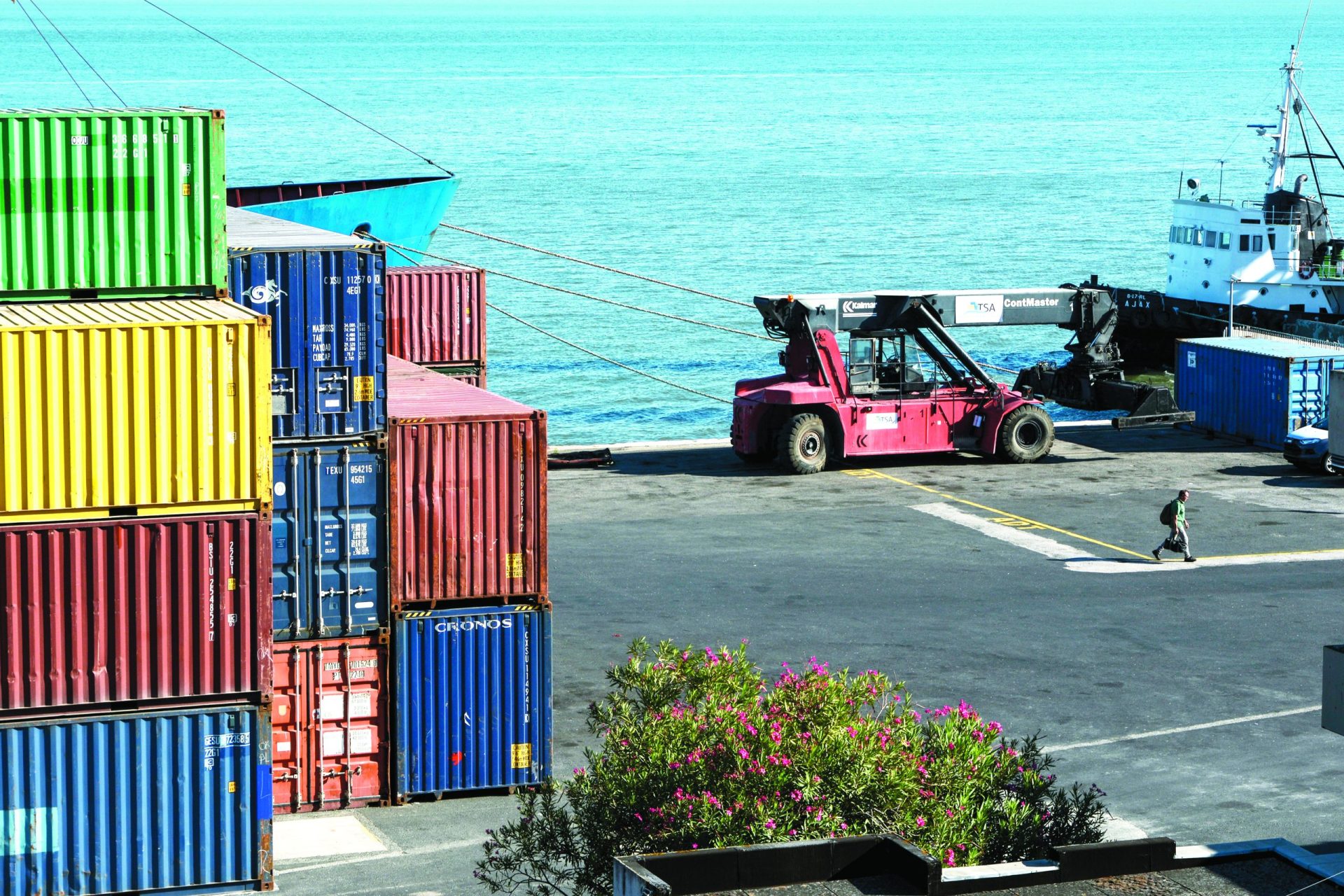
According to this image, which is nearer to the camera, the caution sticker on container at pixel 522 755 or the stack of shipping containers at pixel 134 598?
the stack of shipping containers at pixel 134 598

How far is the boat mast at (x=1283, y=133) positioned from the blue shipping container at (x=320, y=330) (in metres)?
42.3

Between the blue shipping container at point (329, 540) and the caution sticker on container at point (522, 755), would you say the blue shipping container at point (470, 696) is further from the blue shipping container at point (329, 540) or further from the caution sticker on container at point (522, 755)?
the blue shipping container at point (329, 540)

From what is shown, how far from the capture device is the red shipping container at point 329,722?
66.2ft

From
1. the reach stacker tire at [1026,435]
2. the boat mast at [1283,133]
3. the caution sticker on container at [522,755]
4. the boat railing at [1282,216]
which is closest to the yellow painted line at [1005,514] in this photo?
the reach stacker tire at [1026,435]

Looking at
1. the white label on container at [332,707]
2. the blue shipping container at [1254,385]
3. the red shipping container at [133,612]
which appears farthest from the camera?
the blue shipping container at [1254,385]

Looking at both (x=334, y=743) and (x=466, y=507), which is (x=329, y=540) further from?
(x=334, y=743)

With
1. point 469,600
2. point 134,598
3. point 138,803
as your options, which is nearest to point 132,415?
point 134,598

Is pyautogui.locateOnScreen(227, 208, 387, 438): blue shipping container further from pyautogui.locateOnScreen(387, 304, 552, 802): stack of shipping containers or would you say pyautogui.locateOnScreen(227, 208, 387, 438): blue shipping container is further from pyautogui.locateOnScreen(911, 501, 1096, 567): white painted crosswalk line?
pyautogui.locateOnScreen(911, 501, 1096, 567): white painted crosswalk line

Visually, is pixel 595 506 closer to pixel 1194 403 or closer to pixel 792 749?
pixel 1194 403

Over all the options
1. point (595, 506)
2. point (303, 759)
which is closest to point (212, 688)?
point (303, 759)

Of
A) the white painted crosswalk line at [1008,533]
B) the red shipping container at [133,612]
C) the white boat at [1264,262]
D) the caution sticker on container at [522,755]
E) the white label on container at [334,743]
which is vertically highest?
the white boat at [1264,262]

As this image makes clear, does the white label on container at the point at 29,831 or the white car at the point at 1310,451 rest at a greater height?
the white car at the point at 1310,451

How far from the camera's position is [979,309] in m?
40.0

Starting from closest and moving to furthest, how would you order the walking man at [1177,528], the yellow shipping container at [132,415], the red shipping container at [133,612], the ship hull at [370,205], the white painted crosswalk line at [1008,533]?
the yellow shipping container at [132,415]
the red shipping container at [133,612]
the walking man at [1177,528]
the white painted crosswalk line at [1008,533]
the ship hull at [370,205]
